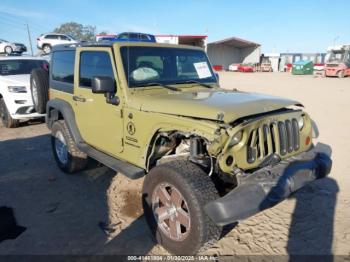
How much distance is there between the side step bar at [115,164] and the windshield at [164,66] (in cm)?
96

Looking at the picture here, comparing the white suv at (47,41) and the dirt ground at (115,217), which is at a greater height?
the white suv at (47,41)

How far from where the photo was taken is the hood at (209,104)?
2.64m

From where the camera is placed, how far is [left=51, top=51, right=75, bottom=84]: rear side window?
15.1 ft

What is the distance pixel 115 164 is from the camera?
3.63 meters

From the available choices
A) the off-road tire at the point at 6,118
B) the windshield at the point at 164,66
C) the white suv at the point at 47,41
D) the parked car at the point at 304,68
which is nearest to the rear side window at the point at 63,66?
the windshield at the point at 164,66

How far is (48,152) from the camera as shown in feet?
19.9

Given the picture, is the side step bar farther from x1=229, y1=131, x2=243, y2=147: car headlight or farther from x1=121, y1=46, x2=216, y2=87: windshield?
x1=229, y1=131, x2=243, y2=147: car headlight

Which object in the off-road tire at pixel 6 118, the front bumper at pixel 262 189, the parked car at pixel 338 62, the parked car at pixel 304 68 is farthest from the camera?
the parked car at pixel 304 68

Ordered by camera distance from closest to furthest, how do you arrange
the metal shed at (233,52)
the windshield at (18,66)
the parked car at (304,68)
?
the windshield at (18,66) < the parked car at (304,68) < the metal shed at (233,52)

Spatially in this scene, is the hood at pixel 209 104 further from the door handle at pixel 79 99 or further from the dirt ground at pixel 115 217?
the dirt ground at pixel 115 217

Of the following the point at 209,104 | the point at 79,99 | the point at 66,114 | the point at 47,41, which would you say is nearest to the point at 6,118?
the point at 66,114

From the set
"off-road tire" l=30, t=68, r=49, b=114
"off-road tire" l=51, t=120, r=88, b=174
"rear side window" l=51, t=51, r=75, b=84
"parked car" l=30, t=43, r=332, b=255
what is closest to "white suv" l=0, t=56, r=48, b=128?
"off-road tire" l=30, t=68, r=49, b=114

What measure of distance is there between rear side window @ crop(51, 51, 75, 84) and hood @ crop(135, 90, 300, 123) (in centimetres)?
176

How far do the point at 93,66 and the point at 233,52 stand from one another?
49.7m
